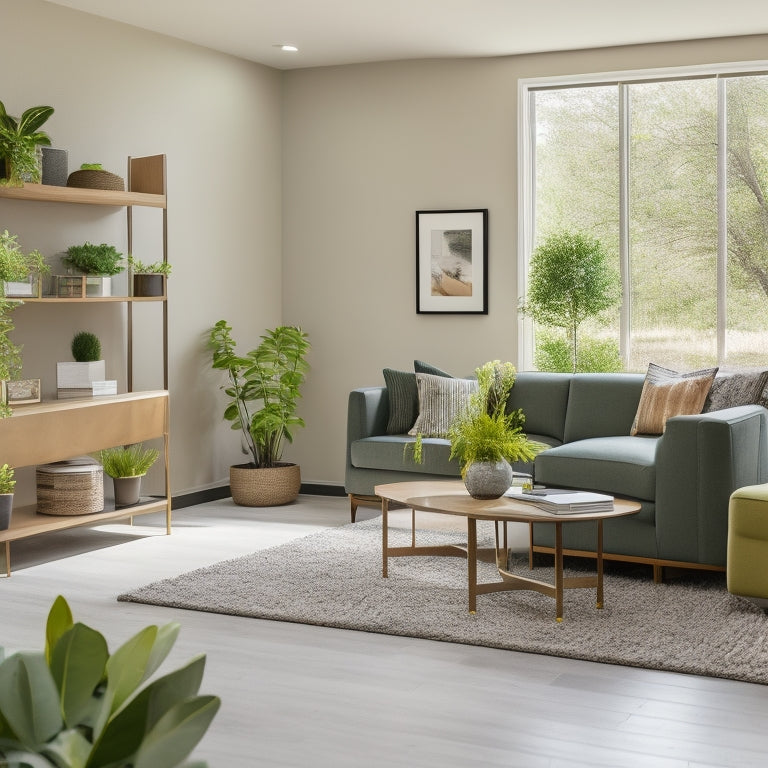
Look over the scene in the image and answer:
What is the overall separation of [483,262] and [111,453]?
2634 mm

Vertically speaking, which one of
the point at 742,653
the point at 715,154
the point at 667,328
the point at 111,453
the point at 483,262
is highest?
the point at 715,154

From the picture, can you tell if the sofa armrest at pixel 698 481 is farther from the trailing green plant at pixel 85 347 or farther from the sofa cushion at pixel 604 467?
the trailing green plant at pixel 85 347

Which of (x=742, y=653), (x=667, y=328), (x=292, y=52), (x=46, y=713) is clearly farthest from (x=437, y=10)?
(x=46, y=713)

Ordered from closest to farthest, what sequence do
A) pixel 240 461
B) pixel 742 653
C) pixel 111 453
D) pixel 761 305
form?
pixel 742 653
pixel 111 453
pixel 761 305
pixel 240 461

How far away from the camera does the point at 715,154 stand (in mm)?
6152

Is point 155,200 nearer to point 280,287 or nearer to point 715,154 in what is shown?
point 280,287

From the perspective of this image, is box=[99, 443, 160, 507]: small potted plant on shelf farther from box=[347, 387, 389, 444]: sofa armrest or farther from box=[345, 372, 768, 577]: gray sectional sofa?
box=[345, 372, 768, 577]: gray sectional sofa

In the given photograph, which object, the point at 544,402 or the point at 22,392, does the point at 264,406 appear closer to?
the point at 544,402

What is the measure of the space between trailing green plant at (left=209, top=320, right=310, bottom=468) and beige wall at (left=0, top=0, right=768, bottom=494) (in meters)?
0.15


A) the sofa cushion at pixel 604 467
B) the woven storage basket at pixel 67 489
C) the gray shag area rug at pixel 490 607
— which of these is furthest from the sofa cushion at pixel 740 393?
the woven storage basket at pixel 67 489

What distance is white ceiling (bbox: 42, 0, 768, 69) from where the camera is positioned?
5434 mm

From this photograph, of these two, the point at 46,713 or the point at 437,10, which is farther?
the point at 437,10

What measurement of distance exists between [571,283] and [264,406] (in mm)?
2095

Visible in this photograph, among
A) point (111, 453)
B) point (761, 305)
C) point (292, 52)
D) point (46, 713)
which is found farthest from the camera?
point (292, 52)
